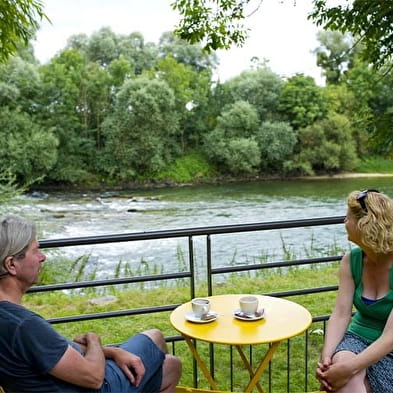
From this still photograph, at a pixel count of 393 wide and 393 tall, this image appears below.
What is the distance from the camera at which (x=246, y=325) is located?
200 centimetres

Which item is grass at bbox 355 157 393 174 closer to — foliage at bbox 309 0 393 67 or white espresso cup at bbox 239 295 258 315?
foliage at bbox 309 0 393 67

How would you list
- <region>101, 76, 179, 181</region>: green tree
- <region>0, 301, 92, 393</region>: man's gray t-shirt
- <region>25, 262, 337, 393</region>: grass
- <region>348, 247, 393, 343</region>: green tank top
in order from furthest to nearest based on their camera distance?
<region>101, 76, 179, 181</region>: green tree < <region>25, 262, 337, 393</region>: grass < <region>348, 247, 393, 343</region>: green tank top < <region>0, 301, 92, 393</region>: man's gray t-shirt

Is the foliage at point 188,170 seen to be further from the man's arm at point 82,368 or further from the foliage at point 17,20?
the man's arm at point 82,368

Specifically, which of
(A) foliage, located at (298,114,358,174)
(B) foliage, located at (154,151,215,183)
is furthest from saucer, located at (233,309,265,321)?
(A) foliage, located at (298,114,358,174)

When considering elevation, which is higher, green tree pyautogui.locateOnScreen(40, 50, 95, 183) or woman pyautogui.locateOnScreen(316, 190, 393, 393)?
green tree pyautogui.locateOnScreen(40, 50, 95, 183)

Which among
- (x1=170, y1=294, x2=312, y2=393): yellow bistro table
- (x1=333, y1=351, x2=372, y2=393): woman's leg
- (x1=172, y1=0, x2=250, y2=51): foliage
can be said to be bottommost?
(x1=333, y1=351, x2=372, y2=393): woman's leg

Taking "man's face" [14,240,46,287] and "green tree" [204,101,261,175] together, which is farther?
"green tree" [204,101,261,175]

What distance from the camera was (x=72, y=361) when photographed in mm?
1519

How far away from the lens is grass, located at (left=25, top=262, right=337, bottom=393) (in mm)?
3535

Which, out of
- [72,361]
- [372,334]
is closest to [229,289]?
[372,334]

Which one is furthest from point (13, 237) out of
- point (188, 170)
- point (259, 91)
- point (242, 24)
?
point (259, 91)

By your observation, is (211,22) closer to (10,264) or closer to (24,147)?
(10,264)

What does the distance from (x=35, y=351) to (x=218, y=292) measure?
4.56 metres

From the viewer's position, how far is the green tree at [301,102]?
103 feet
